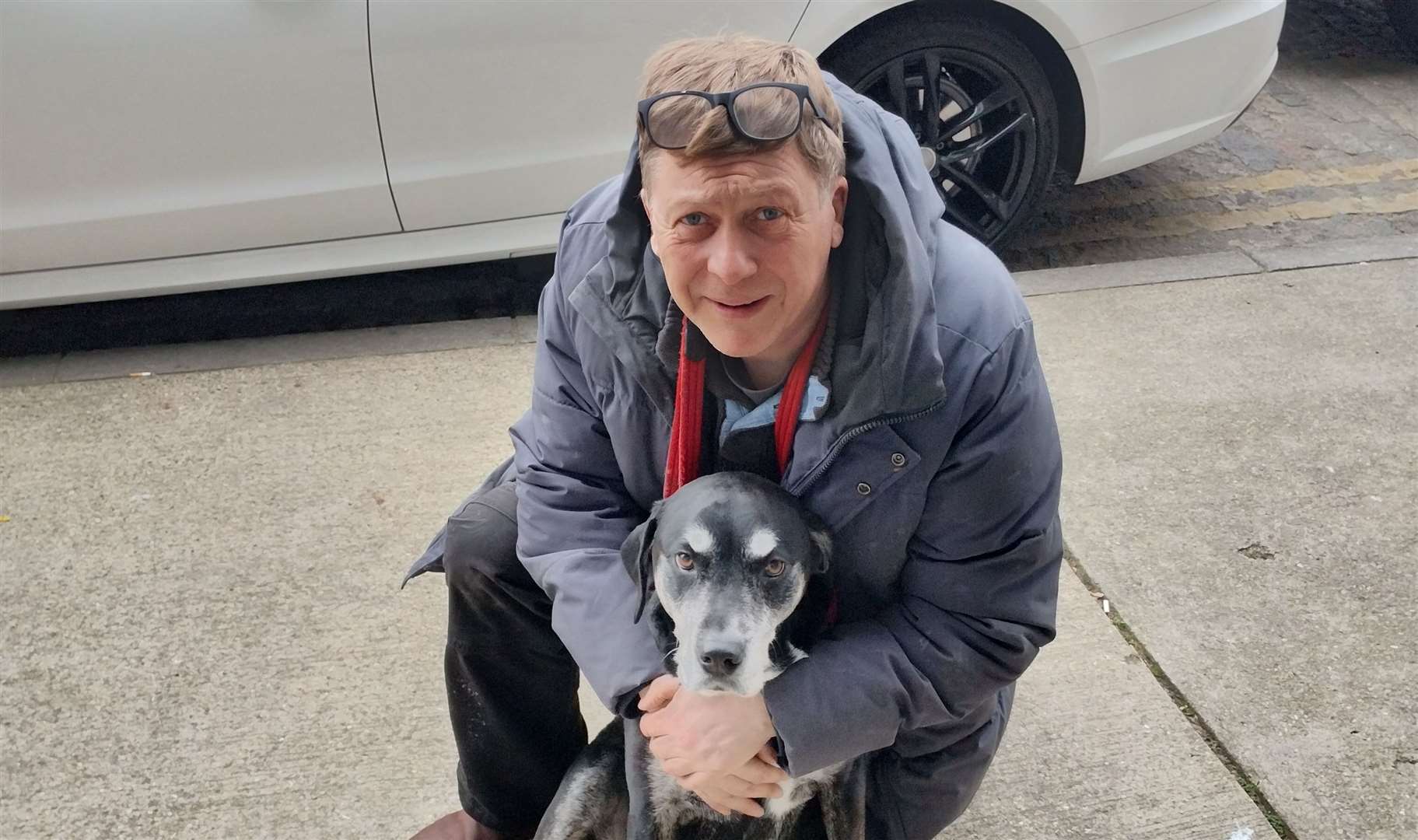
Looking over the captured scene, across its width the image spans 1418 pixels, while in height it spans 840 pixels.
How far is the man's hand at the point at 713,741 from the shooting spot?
6.20 ft

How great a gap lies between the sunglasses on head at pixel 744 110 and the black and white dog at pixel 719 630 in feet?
1.70

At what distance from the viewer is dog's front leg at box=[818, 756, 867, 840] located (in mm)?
2076

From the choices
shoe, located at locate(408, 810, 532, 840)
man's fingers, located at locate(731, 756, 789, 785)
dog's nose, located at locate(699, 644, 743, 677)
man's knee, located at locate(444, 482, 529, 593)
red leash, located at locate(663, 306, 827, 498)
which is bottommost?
shoe, located at locate(408, 810, 532, 840)

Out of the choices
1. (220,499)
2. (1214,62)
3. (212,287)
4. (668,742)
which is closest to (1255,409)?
(1214,62)

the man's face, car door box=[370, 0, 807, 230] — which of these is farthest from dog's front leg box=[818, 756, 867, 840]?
car door box=[370, 0, 807, 230]

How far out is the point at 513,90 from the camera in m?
4.03

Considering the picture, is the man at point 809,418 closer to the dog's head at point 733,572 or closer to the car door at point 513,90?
the dog's head at point 733,572

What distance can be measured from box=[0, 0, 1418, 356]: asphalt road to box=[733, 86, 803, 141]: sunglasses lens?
2983 mm

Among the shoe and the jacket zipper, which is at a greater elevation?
the jacket zipper

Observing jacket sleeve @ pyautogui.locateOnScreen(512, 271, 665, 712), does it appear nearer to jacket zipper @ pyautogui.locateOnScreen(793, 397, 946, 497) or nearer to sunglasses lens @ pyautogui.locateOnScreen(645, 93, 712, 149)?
jacket zipper @ pyautogui.locateOnScreen(793, 397, 946, 497)

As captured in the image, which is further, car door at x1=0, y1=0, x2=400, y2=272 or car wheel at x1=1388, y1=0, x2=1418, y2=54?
car wheel at x1=1388, y1=0, x2=1418, y2=54

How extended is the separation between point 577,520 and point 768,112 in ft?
2.59

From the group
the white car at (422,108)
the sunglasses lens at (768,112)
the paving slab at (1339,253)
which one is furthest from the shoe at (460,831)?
the paving slab at (1339,253)

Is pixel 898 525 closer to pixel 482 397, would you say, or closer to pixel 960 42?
pixel 482 397
